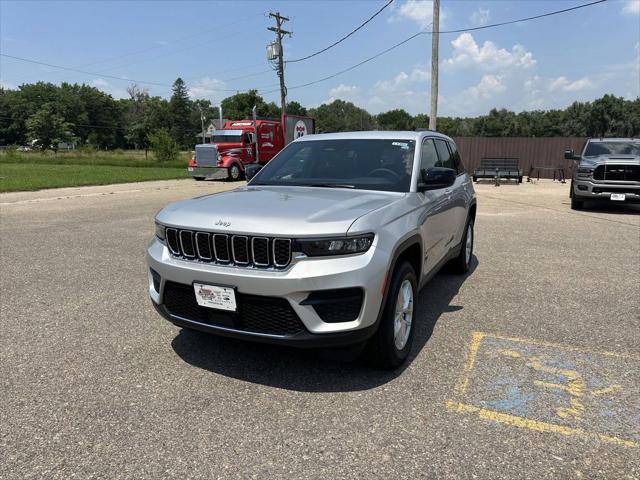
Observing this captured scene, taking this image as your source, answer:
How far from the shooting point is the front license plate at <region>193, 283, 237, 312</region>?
9.41 ft

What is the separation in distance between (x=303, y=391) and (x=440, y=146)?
3.16 meters

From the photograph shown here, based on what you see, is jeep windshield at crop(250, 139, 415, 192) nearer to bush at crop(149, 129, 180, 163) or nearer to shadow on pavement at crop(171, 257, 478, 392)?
shadow on pavement at crop(171, 257, 478, 392)

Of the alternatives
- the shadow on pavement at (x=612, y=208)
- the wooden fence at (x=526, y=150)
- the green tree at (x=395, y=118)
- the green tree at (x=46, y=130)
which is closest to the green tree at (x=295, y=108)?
the green tree at (x=395, y=118)

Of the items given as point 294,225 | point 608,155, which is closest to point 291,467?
point 294,225

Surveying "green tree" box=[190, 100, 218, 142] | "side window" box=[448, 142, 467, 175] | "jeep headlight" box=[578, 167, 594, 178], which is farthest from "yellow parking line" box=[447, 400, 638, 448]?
"green tree" box=[190, 100, 218, 142]

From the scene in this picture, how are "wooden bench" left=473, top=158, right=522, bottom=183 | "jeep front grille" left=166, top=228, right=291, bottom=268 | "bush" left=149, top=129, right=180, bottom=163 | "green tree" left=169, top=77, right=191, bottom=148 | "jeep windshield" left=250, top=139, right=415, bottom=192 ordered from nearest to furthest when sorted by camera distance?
"jeep front grille" left=166, top=228, right=291, bottom=268, "jeep windshield" left=250, top=139, right=415, bottom=192, "wooden bench" left=473, top=158, right=522, bottom=183, "bush" left=149, top=129, right=180, bottom=163, "green tree" left=169, top=77, right=191, bottom=148

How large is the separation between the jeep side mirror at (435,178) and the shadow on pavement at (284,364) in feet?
4.06

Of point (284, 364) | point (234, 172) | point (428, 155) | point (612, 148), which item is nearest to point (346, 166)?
point (428, 155)

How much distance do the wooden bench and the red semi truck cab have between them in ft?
27.1

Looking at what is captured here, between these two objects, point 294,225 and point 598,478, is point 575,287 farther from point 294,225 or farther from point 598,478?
point 294,225

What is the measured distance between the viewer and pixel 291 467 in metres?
2.31

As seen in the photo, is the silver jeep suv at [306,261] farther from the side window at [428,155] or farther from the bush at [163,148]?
the bush at [163,148]

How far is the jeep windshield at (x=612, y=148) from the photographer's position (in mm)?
11727

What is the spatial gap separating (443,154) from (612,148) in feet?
30.7
